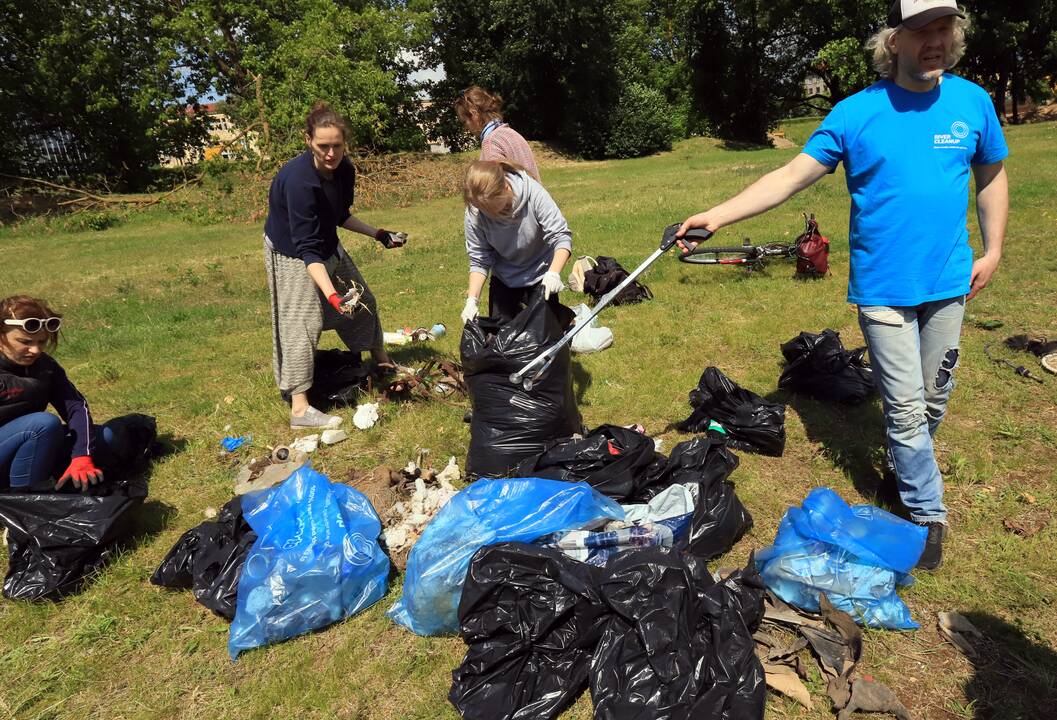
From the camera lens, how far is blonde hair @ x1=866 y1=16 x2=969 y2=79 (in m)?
2.26

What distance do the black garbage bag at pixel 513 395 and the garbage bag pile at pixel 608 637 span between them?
3.30 ft

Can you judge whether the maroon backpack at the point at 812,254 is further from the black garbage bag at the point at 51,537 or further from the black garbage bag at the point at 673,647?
the black garbage bag at the point at 51,537

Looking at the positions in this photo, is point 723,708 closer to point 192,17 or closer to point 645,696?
point 645,696

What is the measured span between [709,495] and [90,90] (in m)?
26.9

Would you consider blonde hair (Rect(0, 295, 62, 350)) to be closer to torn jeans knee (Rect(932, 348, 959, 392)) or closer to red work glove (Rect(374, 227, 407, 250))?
red work glove (Rect(374, 227, 407, 250))

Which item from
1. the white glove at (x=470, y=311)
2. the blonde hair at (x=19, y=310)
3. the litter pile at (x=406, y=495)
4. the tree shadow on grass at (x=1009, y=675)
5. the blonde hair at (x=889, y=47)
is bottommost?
the tree shadow on grass at (x=1009, y=675)

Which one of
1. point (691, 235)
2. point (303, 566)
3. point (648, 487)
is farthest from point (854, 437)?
point (303, 566)

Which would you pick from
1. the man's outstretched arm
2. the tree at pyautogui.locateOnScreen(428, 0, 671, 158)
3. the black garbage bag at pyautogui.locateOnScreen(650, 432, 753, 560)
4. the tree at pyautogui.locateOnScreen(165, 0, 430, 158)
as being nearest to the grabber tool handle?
the black garbage bag at pyautogui.locateOnScreen(650, 432, 753, 560)

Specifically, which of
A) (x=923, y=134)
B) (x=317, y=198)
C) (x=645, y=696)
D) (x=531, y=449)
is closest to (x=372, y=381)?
(x=317, y=198)

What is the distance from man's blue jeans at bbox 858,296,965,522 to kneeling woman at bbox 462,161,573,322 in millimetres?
1547

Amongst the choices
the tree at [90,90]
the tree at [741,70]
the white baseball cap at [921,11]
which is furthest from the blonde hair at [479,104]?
the tree at [741,70]

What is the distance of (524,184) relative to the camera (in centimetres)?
344

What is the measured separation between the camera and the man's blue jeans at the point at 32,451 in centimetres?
302

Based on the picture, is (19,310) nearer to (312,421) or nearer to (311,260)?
(311,260)
